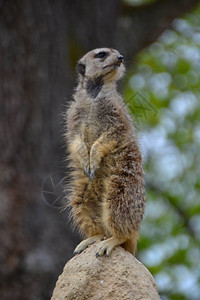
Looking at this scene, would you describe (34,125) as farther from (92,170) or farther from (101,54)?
(92,170)

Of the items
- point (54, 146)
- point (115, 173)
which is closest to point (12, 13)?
point (54, 146)

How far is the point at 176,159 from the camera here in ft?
35.5

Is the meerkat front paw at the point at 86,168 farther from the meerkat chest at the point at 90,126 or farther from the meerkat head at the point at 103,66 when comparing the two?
the meerkat head at the point at 103,66

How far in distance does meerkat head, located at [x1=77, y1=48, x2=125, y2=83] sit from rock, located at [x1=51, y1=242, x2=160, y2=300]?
0.91m

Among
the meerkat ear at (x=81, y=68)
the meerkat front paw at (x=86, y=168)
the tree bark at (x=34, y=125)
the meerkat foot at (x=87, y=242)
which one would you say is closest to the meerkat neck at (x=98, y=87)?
the meerkat ear at (x=81, y=68)

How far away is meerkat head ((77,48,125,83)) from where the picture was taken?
10.8ft

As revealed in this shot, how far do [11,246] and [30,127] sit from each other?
1.30 metres

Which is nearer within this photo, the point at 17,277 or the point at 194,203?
the point at 17,277

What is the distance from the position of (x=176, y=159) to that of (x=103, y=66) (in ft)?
25.1

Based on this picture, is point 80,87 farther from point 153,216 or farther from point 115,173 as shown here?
point 153,216

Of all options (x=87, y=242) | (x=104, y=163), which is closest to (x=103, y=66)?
(x=104, y=163)

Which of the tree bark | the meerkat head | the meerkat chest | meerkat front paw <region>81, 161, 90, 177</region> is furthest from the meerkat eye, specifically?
the tree bark

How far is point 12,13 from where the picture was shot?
6.79 metres

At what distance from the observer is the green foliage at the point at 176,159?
9859 mm
